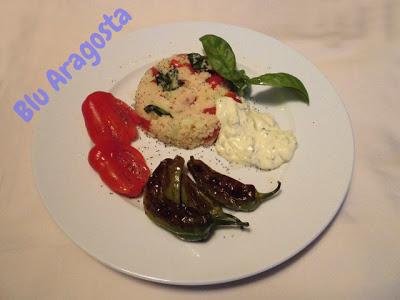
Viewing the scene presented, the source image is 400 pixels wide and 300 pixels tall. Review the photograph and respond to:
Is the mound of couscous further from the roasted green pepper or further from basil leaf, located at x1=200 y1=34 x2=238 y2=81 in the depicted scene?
the roasted green pepper

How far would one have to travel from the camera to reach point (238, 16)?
3.54 m

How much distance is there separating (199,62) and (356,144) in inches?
47.6

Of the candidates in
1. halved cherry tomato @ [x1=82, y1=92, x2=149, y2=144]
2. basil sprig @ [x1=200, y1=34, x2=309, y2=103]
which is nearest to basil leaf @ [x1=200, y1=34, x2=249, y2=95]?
basil sprig @ [x1=200, y1=34, x2=309, y2=103]

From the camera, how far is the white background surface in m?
2.19

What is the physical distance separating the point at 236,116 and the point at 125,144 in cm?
73

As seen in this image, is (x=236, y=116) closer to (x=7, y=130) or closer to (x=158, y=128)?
(x=158, y=128)

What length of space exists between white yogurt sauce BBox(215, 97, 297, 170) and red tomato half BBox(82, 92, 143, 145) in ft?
1.94

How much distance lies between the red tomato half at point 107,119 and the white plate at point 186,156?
86mm

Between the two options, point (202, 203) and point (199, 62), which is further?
point (199, 62)

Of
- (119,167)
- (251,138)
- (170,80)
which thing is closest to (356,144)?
(251,138)

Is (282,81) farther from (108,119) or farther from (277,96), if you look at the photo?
(108,119)

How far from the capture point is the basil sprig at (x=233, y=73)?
2705 millimetres

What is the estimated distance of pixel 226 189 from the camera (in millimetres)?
2352

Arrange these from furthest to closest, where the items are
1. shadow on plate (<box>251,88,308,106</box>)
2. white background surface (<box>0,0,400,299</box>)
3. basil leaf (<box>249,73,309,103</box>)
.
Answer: shadow on plate (<box>251,88,308,106</box>), basil leaf (<box>249,73,309,103</box>), white background surface (<box>0,0,400,299</box>)
